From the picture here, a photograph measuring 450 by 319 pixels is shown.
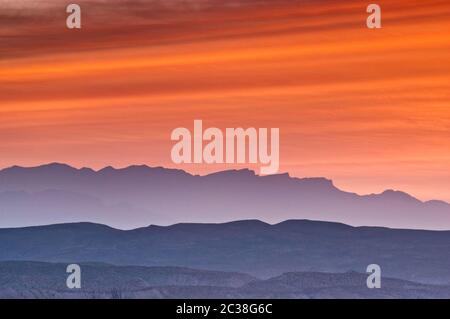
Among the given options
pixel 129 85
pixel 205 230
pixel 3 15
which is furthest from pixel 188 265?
pixel 3 15

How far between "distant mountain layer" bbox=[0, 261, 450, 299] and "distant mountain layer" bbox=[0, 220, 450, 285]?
60 millimetres

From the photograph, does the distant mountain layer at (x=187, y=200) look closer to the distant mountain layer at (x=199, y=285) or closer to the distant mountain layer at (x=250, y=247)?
the distant mountain layer at (x=250, y=247)

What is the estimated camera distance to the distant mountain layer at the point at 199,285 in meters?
15.0

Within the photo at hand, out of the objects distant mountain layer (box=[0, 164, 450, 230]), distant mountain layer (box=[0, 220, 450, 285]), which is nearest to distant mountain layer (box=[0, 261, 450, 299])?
distant mountain layer (box=[0, 220, 450, 285])

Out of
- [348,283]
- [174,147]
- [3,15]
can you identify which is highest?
[3,15]

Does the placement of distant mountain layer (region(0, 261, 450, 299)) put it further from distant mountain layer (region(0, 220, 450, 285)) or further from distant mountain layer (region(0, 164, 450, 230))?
distant mountain layer (region(0, 164, 450, 230))

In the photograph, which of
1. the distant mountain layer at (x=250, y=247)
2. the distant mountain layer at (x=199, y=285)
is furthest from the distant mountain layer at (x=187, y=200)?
the distant mountain layer at (x=199, y=285)

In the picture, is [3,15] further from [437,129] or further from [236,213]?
[437,129]

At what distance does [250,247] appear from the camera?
15.1 metres

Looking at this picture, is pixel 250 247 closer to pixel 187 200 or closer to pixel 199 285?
pixel 199 285

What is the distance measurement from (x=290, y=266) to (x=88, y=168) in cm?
166

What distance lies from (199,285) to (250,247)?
48cm

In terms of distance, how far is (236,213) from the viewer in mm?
15055

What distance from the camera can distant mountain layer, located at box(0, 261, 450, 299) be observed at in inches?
590
